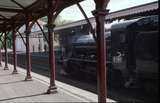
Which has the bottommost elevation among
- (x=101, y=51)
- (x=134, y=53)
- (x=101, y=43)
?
(x=134, y=53)

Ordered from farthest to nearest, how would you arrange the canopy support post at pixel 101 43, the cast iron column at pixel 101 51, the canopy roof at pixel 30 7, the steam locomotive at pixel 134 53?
the canopy roof at pixel 30 7 < the steam locomotive at pixel 134 53 < the cast iron column at pixel 101 51 < the canopy support post at pixel 101 43

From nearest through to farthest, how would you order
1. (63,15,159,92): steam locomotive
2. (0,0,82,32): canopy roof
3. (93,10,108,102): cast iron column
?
(93,10,108,102): cast iron column
(63,15,159,92): steam locomotive
(0,0,82,32): canopy roof

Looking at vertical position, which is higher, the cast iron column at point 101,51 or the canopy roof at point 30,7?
the canopy roof at point 30,7

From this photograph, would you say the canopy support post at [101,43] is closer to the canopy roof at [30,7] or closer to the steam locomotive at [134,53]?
the steam locomotive at [134,53]

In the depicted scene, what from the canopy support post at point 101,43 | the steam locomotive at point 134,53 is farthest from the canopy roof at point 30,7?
the canopy support post at point 101,43

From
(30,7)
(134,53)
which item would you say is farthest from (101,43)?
(30,7)

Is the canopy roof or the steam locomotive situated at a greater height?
the canopy roof

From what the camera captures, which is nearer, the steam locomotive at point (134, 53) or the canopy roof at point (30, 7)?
the steam locomotive at point (134, 53)

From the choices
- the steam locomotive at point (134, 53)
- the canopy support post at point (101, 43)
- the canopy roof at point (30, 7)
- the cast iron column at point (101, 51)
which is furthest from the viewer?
the canopy roof at point (30, 7)

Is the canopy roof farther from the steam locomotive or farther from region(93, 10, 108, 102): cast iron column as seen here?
region(93, 10, 108, 102): cast iron column

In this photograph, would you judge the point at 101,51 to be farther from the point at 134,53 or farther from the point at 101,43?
the point at 134,53

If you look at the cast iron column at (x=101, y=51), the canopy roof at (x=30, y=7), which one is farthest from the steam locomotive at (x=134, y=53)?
the canopy roof at (x=30, y=7)

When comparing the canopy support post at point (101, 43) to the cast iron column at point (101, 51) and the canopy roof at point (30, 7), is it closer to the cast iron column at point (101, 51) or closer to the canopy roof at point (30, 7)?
the cast iron column at point (101, 51)

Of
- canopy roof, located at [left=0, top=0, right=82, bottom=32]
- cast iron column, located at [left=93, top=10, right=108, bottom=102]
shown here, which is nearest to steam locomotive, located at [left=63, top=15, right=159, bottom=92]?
cast iron column, located at [left=93, top=10, right=108, bottom=102]
